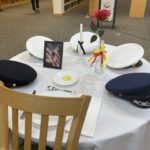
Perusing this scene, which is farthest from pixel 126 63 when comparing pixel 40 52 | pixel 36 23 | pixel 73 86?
pixel 36 23

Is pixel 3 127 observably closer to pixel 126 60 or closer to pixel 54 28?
pixel 126 60

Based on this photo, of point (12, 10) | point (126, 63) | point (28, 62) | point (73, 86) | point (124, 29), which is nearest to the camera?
point (73, 86)

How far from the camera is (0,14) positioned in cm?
675

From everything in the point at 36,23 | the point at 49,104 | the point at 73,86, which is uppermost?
the point at 49,104

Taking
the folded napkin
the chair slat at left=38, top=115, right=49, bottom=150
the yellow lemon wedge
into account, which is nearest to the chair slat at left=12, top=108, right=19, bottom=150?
the chair slat at left=38, top=115, right=49, bottom=150

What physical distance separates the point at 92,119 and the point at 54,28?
14.6 ft

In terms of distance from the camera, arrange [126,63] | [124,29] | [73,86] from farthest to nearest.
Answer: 1. [124,29]
2. [126,63]
3. [73,86]

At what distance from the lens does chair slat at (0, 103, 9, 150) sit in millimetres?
884

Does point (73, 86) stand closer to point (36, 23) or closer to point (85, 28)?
point (85, 28)

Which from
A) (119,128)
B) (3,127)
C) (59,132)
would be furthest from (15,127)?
(119,128)

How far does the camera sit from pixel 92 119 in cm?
103

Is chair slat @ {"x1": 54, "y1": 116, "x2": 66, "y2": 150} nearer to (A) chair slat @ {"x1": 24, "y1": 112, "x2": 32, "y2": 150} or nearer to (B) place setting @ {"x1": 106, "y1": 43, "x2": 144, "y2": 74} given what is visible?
(A) chair slat @ {"x1": 24, "y1": 112, "x2": 32, "y2": 150}

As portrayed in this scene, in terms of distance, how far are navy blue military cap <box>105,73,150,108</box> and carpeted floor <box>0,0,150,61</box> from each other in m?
2.52

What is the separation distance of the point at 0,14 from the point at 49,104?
6.69 meters
